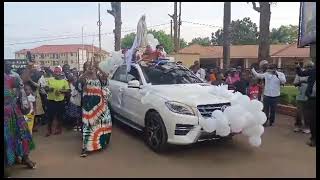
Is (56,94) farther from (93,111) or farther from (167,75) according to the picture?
(167,75)

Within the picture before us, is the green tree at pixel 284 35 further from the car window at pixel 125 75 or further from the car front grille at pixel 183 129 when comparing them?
the car front grille at pixel 183 129

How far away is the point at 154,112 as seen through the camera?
6.74m

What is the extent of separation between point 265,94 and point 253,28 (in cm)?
4699

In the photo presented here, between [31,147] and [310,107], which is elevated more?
[310,107]

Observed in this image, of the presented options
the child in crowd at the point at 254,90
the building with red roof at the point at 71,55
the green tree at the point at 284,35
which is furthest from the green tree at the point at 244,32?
the child in crowd at the point at 254,90

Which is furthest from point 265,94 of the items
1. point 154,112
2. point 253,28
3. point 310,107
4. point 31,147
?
point 253,28

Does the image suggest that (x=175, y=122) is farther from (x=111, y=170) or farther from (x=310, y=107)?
(x=310, y=107)

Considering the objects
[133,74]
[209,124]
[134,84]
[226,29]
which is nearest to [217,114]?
[209,124]

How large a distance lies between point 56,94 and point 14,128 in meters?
2.58

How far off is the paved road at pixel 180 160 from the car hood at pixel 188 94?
3.10 feet

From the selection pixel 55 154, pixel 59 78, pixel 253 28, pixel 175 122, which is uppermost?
pixel 253 28

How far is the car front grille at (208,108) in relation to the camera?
623 centimetres

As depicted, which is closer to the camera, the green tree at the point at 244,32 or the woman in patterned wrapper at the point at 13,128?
the woman in patterned wrapper at the point at 13,128

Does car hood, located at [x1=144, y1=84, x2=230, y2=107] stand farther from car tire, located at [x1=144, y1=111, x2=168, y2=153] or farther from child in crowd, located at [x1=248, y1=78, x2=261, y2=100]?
child in crowd, located at [x1=248, y1=78, x2=261, y2=100]
